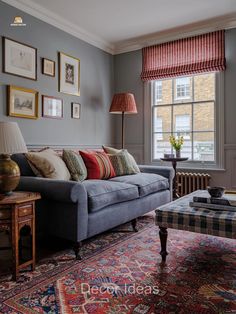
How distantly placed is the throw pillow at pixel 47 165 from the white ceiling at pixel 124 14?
6.19ft

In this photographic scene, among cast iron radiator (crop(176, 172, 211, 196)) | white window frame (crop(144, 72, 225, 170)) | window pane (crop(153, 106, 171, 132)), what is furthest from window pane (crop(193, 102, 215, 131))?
cast iron radiator (crop(176, 172, 211, 196))

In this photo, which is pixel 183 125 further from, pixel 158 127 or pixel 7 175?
pixel 7 175

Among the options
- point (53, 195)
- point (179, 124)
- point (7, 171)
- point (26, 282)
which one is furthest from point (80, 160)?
point (179, 124)

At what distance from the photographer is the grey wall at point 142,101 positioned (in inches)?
156

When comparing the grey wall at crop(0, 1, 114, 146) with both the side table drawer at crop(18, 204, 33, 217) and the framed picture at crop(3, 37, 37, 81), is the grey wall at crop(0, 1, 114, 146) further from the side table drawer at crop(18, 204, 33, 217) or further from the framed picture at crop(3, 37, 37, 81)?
the side table drawer at crop(18, 204, 33, 217)

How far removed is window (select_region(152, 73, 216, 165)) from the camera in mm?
4246

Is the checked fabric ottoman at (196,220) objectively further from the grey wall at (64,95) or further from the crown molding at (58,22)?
the crown molding at (58,22)

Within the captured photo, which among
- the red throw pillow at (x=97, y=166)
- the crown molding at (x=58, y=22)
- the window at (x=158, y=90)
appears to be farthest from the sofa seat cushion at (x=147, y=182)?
the crown molding at (x=58, y=22)

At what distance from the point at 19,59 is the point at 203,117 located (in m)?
2.80

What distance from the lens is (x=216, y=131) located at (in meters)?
4.13

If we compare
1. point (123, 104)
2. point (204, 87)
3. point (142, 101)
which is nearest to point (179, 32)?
point (204, 87)

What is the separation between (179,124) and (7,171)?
A: 3240 mm

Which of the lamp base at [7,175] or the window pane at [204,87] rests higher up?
the window pane at [204,87]

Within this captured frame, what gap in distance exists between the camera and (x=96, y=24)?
13.1 ft
